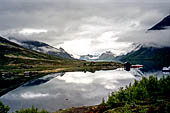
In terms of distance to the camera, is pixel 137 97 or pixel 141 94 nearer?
pixel 137 97

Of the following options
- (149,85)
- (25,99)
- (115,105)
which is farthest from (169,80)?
(25,99)

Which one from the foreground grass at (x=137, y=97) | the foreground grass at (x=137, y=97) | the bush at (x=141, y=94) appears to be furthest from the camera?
the bush at (x=141, y=94)

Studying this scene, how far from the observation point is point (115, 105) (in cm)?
3231

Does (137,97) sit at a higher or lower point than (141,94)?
lower

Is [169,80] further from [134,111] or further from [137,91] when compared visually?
[134,111]

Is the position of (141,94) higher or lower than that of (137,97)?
higher

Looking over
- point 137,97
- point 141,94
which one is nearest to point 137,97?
point 137,97

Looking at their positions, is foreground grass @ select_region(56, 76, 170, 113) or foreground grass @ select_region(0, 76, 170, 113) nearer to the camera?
foreground grass @ select_region(0, 76, 170, 113)

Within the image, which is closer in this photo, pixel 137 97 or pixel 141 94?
pixel 137 97

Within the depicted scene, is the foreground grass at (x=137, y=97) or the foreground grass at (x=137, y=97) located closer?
the foreground grass at (x=137, y=97)

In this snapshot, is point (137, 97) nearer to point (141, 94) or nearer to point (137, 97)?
point (137, 97)

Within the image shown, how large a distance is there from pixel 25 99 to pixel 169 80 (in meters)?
77.4

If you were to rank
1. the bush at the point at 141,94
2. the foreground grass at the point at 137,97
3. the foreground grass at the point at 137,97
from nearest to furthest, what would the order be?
the foreground grass at the point at 137,97, the foreground grass at the point at 137,97, the bush at the point at 141,94

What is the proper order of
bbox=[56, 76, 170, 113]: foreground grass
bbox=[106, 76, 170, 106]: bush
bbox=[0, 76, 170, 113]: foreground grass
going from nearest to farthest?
bbox=[0, 76, 170, 113]: foreground grass < bbox=[56, 76, 170, 113]: foreground grass < bbox=[106, 76, 170, 106]: bush
